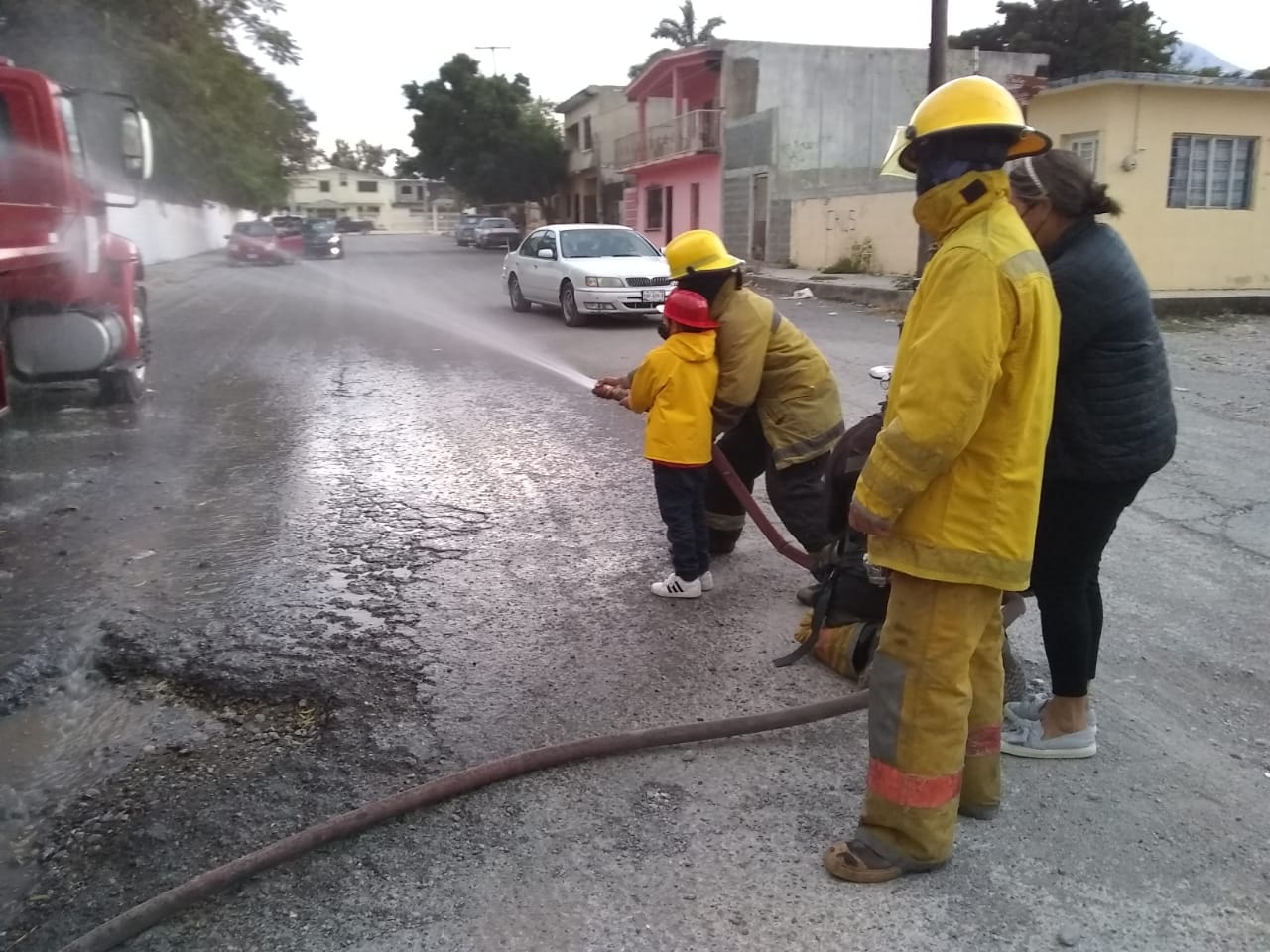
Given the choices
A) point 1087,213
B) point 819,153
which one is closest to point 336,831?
point 1087,213

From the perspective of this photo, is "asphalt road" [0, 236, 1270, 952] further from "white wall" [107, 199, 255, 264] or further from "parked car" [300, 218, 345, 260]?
"parked car" [300, 218, 345, 260]

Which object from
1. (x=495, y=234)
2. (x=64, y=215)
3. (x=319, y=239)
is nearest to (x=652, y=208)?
(x=495, y=234)

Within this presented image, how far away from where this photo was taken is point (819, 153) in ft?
93.8

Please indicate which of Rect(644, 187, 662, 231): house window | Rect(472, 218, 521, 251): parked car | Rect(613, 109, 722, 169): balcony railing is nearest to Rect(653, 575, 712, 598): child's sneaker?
Rect(613, 109, 722, 169): balcony railing

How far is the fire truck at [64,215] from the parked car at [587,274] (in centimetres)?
753

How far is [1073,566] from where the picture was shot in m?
3.02

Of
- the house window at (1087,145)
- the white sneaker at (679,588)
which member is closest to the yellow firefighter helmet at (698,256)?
the white sneaker at (679,588)

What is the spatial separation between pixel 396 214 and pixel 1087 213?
10367 centimetres

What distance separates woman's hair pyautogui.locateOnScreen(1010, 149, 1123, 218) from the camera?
111 inches

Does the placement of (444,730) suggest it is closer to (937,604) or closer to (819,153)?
(937,604)

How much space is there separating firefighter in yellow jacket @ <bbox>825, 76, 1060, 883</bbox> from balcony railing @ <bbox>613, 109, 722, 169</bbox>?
1173 inches

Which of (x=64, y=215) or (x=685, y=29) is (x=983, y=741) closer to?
(x=64, y=215)

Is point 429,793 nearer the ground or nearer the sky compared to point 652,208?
nearer the ground

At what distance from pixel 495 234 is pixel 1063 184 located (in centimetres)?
4369
